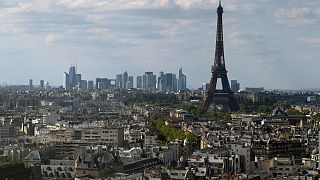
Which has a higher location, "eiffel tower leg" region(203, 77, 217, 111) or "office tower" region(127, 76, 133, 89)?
"office tower" region(127, 76, 133, 89)

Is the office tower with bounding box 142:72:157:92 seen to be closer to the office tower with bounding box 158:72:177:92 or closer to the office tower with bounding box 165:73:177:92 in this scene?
the office tower with bounding box 158:72:177:92

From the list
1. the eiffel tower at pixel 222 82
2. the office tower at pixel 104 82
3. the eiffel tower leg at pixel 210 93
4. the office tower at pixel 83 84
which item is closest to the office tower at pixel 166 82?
the office tower at pixel 104 82

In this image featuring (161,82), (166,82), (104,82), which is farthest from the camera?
(104,82)

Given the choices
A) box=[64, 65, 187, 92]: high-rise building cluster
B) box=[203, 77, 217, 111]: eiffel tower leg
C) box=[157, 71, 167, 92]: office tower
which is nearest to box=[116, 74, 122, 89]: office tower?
box=[64, 65, 187, 92]: high-rise building cluster

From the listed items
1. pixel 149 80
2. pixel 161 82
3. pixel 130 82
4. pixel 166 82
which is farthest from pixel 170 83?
pixel 130 82

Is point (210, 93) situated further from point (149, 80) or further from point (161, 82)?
point (149, 80)

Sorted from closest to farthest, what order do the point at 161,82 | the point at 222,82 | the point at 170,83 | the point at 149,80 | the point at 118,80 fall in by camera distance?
the point at 222,82 → the point at 161,82 → the point at 170,83 → the point at 149,80 → the point at 118,80

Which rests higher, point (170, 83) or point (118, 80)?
point (118, 80)
